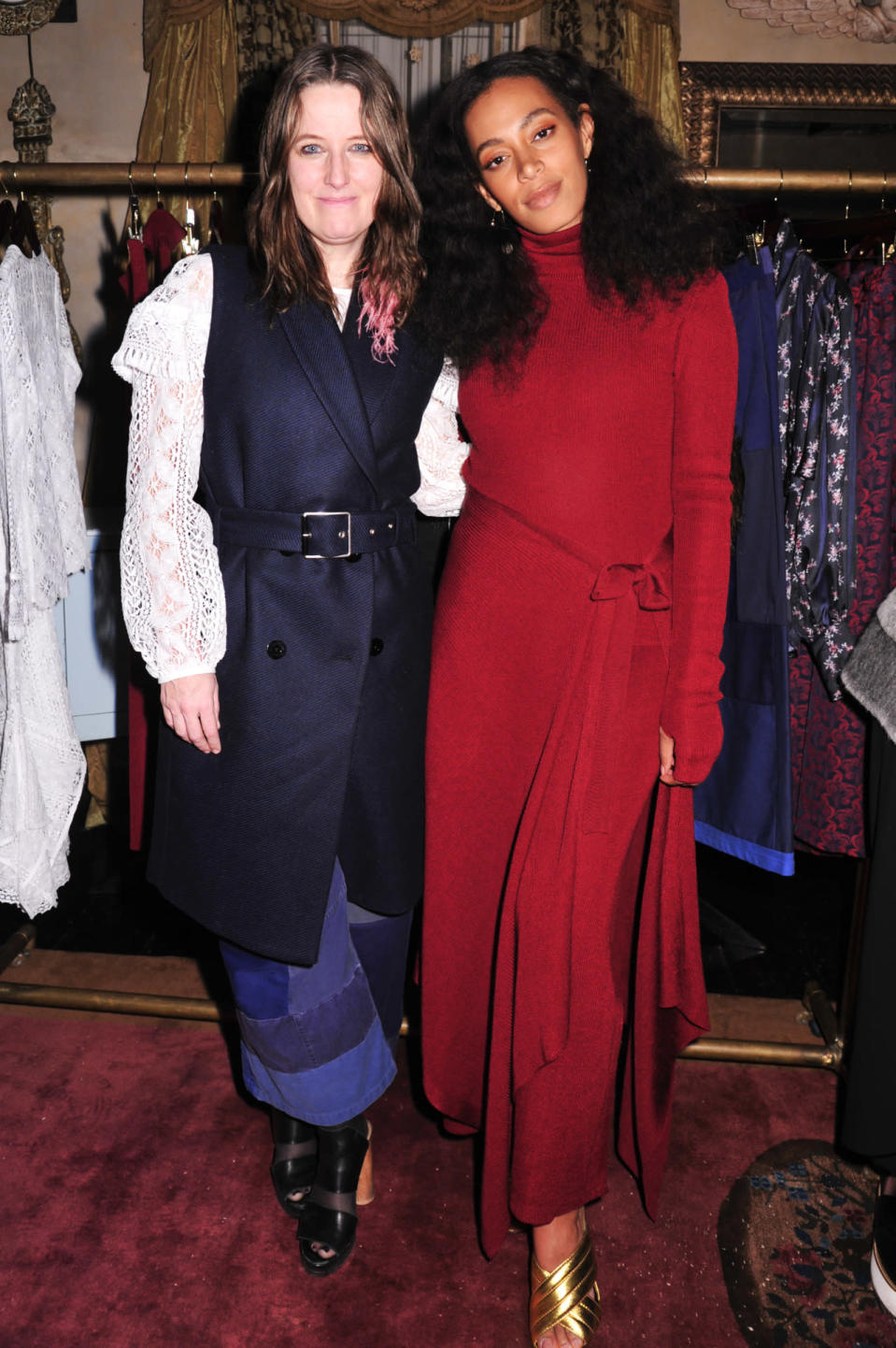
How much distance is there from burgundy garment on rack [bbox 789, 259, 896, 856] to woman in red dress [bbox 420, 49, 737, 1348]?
49cm

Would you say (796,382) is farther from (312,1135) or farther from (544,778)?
(312,1135)

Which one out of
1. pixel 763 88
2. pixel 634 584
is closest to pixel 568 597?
pixel 634 584

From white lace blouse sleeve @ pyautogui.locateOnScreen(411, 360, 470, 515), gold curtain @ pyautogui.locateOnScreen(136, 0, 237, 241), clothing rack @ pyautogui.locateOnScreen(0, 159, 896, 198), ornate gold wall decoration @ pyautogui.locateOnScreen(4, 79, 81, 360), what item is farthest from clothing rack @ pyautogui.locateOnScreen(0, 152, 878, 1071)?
ornate gold wall decoration @ pyautogui.locateOnScreen(4, 79, 81, 360)

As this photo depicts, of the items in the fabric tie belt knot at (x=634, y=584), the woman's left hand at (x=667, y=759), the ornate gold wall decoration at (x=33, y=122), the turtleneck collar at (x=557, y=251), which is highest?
the ornate gold wall decoration at (x=33, y=122)

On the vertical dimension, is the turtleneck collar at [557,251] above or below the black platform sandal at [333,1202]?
above

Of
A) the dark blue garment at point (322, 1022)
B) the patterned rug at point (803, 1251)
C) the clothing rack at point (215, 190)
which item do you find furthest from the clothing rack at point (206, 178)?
the patterned rug at point (803, 1251)

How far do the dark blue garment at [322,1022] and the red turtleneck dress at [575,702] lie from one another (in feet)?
0.41

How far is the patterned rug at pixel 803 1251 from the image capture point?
5.28ft

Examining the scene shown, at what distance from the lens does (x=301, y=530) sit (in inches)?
58.2

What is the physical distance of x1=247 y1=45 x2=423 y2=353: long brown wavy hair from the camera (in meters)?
1.37

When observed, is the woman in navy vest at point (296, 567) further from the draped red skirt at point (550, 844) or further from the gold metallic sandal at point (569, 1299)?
the gold metallic sandal at point (569, 1299)

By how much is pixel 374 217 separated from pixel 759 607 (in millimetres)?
870

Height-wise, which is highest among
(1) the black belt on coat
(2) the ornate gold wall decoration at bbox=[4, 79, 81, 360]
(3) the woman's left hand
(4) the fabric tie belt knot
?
(2) the ornate gold wall decoration at bbox=[4, 79, 81, 360]

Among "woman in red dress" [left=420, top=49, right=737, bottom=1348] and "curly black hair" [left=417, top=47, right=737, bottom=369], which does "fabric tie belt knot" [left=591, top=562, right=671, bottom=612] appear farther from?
"curly black hair" [left=417, top=47, right=737, bottom=369]
